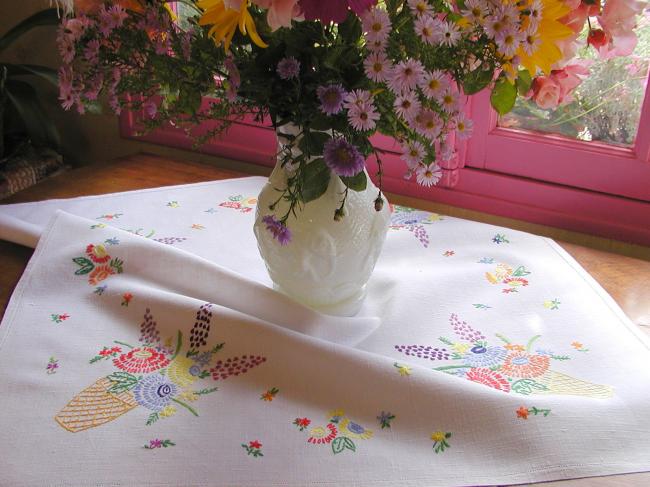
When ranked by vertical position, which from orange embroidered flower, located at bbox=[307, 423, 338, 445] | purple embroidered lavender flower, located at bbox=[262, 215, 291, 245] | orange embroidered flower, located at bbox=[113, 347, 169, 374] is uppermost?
purple embroidered lavender flower, located at bbox=[262, 215, 291, 245]

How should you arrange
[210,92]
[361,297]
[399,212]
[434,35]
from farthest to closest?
[399,212], [361,297], [210,92], [434,35]

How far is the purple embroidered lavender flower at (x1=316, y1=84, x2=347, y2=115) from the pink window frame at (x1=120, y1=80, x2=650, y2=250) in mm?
539

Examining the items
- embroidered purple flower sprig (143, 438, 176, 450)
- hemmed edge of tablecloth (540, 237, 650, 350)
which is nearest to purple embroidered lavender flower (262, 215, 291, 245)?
embroidered purple flower sprig (143, 438, 176, 450)

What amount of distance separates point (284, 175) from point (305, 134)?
0.10 metres

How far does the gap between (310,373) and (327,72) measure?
1.08 feet

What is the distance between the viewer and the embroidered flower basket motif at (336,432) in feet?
2.40

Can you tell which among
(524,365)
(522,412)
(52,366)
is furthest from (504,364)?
(52,366)

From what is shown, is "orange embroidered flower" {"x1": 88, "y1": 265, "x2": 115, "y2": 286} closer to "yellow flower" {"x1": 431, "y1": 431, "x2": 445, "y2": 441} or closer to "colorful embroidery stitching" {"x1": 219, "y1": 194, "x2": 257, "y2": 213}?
"colorful embroidery stitching" {"x1": 219, "y1": 194, "x2": 257, "y2": 213}

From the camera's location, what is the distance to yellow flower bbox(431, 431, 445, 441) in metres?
0.74

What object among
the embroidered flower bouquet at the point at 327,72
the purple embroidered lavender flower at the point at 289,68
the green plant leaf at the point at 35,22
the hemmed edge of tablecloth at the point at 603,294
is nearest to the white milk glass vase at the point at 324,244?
the embroidered flower bouquet at the point at 327,72

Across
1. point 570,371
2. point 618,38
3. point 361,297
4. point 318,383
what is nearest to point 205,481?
point 318,383

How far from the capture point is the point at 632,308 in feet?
3.30

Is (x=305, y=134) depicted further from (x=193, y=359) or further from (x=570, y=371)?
(x=570, y=371)

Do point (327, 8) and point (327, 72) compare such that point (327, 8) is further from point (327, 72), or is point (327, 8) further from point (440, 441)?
point (440, 441)
